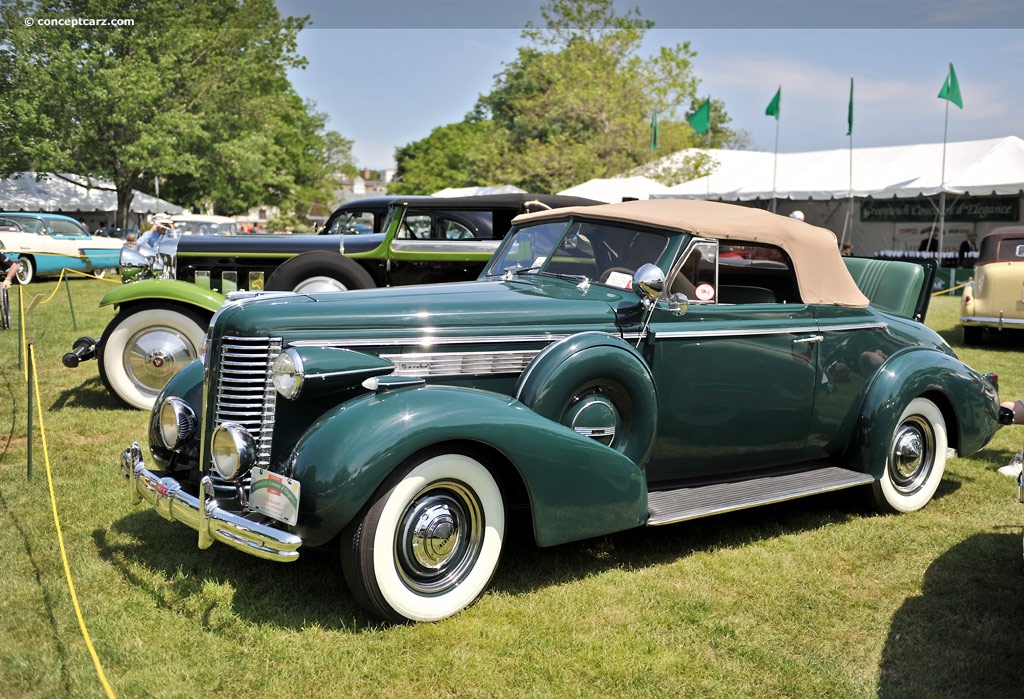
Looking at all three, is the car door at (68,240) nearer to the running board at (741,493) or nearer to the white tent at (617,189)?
the white tent at (617,189)

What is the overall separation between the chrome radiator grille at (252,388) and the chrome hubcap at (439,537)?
0.74 metres

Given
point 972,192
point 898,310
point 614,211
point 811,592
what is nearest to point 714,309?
point 614,211

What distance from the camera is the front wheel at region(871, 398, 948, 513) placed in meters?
5.45

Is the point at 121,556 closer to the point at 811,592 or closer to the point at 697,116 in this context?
the point at 811,592

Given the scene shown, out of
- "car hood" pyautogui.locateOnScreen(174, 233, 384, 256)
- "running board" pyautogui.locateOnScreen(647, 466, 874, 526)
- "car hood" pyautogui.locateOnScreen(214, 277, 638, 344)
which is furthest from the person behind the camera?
"car hood" pyautogui.locateOnScreen(174, 233, 384, 256)

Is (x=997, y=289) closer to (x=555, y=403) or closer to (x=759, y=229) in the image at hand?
(x=759, y=229)

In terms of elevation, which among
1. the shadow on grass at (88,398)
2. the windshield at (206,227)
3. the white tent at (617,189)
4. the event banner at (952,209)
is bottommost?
the shadow on grass at (88,398)

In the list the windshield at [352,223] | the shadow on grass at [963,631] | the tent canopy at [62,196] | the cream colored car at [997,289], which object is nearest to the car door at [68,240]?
the tent canopy at [62,196]

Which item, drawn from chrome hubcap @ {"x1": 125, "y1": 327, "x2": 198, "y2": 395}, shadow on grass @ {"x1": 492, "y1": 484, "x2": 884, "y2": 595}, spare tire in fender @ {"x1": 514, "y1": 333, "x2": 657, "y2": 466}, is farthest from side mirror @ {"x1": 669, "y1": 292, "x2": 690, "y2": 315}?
chrome hubcap @ {"x1": 125, "y1": 327, "x2": 198, "y2": 395}

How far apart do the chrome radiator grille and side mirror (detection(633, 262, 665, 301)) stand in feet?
6.08

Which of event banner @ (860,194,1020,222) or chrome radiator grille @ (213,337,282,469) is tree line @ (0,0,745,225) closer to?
event banner @ (860,194,1020,222)

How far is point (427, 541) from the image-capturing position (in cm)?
374

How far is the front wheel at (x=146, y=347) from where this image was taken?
25.8ft

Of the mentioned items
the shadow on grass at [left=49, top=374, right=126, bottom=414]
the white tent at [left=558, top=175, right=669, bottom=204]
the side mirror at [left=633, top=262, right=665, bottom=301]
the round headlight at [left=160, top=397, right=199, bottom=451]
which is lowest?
the shadow on grass at [left=49, top=374, right=126, bottom=414]
